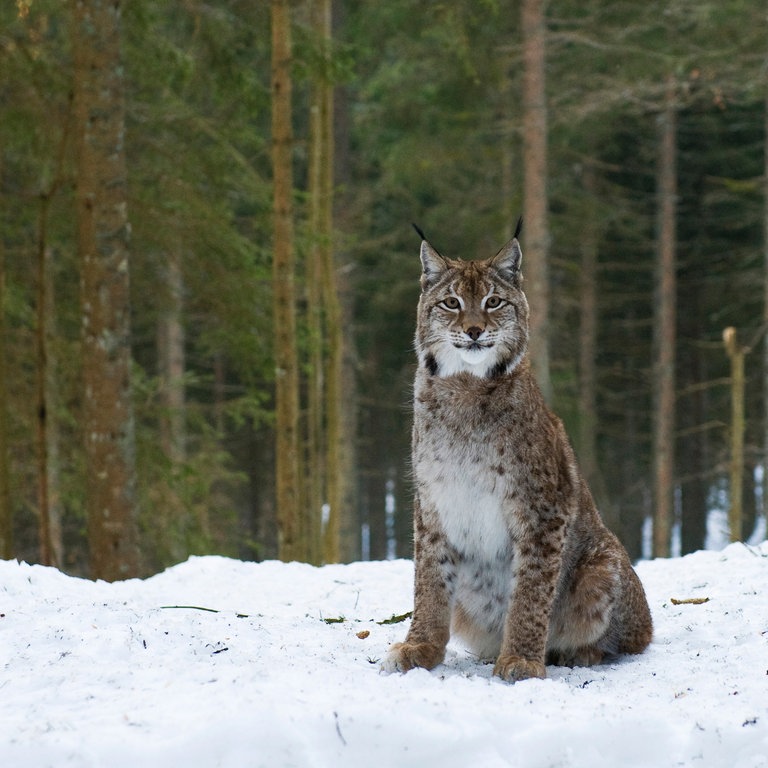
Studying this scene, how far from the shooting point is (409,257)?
21016mm

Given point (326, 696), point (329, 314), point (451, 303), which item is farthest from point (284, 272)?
point (326, 696)

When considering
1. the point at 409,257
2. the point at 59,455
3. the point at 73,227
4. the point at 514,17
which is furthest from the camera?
the point at 409,257

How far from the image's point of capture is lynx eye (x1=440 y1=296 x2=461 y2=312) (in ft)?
15.0

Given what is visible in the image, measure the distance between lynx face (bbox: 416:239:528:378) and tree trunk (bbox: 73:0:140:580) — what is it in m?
3.74

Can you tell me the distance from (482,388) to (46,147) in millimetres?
6398

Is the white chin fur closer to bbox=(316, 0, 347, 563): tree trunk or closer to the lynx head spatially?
the lynx head

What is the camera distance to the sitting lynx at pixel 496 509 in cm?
443

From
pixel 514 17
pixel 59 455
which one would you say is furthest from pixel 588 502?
pixel 514 17

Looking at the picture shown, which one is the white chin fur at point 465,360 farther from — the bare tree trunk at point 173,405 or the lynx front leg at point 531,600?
the bare tree trunk at point 173,405

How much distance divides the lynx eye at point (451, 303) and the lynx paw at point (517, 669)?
1.54m

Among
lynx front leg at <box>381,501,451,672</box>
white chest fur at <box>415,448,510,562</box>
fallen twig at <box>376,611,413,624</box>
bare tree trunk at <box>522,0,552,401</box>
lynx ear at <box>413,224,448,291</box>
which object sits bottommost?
fallen twig at <box>376,611,413,624</box>

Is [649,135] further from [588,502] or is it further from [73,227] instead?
[588,502]

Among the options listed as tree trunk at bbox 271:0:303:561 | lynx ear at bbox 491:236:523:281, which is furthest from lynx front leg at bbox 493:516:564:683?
tree trunk at bbox 271:0:303:561

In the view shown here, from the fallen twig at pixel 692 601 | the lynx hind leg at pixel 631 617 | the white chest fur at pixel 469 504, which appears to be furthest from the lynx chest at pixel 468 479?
the fallen twig at pixel 692 601
